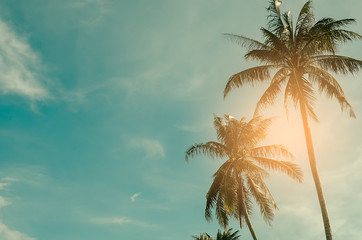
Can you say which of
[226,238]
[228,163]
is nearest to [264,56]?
[228,163]

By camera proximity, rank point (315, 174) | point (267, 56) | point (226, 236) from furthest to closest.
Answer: point (226, 236) → point (267, 56) → point (315, 174)

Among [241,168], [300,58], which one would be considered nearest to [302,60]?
[300,58]

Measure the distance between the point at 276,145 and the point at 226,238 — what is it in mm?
12129

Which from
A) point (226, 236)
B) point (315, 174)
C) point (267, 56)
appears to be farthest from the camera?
point (226, 236)

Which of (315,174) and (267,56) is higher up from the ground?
(267,56)

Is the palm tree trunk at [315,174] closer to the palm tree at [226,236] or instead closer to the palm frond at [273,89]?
the palm frond at [273,89]

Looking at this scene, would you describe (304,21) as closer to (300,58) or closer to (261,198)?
(300,58)

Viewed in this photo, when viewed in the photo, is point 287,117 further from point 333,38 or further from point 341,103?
point 333,38

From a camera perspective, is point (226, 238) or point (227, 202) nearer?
point (227, 202)

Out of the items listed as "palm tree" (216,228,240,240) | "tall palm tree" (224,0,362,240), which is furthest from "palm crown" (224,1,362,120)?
"palm tree" (216,228,240,240)

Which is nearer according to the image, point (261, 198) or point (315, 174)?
point (315, 174)

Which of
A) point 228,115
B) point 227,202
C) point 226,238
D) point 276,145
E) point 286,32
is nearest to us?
point 286,32

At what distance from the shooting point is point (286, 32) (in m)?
16.4

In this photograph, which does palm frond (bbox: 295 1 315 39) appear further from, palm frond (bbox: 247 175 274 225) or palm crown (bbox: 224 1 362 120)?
palm frond (bbox: 247 175 274 225)
